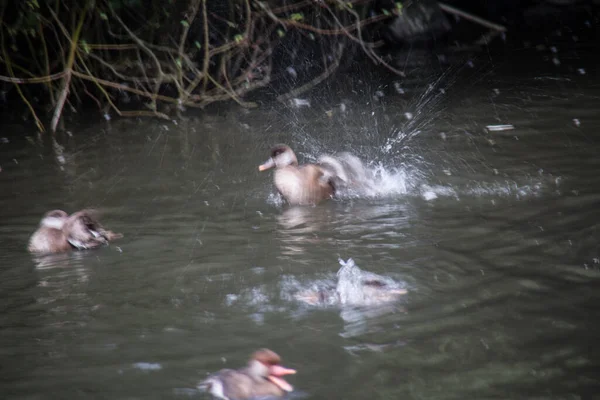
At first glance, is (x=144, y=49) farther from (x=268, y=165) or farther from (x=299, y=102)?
(x=268, y=165)

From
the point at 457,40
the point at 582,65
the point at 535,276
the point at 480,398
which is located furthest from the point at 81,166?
the point at 457,40

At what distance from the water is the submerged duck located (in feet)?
0.28

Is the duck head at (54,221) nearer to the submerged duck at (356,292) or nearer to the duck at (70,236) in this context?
the duck at (70,236)

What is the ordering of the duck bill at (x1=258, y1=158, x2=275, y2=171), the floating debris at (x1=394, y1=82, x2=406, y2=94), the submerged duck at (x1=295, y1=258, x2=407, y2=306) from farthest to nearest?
the floating debris at (x1=394, y1=82, x2=406, y2=94) < the duck bill at (x1=258, y1=158, x2=275, y2=171) < the submerged duck at (x1=295, y1=258, x2=407, y2=306)

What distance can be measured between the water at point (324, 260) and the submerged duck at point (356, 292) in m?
0.09

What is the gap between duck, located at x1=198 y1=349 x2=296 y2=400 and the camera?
12.4 feet

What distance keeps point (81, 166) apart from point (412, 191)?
4.03m

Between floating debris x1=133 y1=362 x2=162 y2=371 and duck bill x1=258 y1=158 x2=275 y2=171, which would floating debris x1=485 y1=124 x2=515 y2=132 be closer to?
duck bill x1=258 y1=158 x2=275 y2=171

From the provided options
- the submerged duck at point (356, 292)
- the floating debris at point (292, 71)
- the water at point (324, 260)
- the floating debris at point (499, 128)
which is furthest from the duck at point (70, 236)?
the floating debris at point (292, 71)

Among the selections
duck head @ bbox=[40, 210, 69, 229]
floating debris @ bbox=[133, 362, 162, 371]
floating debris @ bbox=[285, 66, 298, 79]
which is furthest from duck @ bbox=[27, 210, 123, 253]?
floating debris @ bbox=[285, 66, 298, 79]

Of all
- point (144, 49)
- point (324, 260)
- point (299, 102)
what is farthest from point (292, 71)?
point (324, 260)

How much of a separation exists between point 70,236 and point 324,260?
2161 millimetres

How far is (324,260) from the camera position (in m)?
5.70

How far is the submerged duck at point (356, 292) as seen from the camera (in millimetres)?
4859
